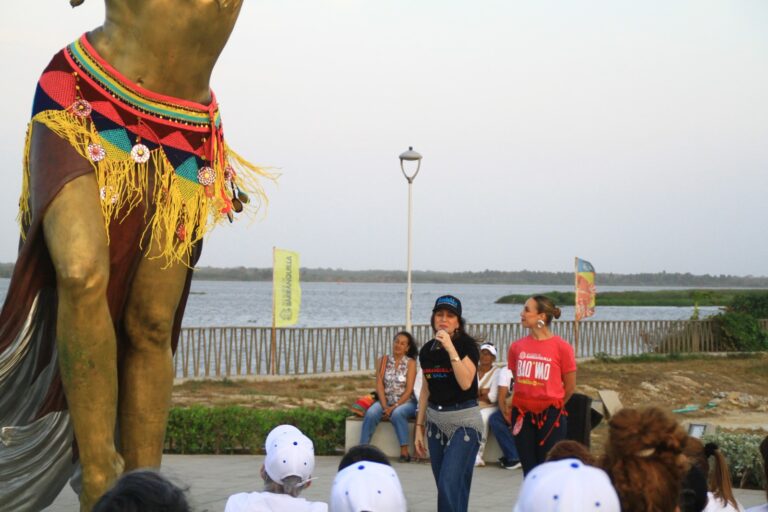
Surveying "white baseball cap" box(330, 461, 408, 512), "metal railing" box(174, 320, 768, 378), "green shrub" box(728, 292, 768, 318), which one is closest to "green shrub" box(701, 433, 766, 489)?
"white baseball cap" box(330, 461, 408, 512)

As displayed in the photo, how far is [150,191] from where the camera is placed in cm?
471

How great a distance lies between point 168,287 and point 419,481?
4.40 meters

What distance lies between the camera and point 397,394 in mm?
10609

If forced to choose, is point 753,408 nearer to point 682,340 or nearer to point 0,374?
point 682,340

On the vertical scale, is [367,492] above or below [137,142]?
below

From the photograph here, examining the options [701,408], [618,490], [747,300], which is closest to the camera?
[618,490]

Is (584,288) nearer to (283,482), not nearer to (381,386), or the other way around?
(381,386)

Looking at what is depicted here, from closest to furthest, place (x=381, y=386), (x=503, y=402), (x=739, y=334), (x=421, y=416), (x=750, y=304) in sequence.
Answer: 1. (x=421, y=416)
2. (x=503, y=402)
3. (x=381, y=386)
4. (x=739, y=334)
5. (x=750, y=304)

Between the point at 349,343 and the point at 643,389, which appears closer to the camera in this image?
the point at 643,389

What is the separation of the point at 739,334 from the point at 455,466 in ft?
78.8

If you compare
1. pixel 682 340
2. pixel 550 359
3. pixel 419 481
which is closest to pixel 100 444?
pixel 550 359

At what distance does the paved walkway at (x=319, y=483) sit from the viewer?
23.7 ft

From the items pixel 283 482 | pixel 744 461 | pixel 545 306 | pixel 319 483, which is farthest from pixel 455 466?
pixel 744 461

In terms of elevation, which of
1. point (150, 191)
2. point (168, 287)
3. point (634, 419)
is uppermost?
point (150, 191)
